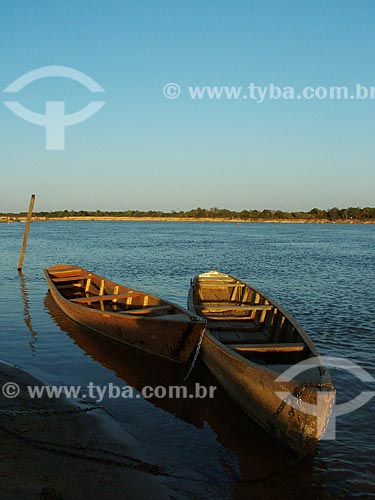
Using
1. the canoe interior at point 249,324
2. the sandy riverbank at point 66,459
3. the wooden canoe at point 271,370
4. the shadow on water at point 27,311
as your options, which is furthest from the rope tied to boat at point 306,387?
the shadow on water at point 27,311

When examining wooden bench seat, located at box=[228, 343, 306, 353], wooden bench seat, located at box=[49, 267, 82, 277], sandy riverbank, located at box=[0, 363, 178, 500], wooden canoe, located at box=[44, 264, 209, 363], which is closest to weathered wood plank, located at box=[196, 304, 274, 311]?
wooden canoe, located at box=[44, 264, 209, 363]

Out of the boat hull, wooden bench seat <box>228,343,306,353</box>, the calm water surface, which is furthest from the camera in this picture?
wooden bench seat <box>228,343,306,353</box>

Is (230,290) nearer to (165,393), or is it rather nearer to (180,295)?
(180,295)

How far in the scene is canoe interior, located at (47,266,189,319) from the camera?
1215cm

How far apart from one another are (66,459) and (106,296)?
8627 millimetres

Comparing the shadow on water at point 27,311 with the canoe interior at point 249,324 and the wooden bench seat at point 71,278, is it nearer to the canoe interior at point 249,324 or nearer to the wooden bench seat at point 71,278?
the wooden bench seat at point 71,278

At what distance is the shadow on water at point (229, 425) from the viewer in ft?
19.5

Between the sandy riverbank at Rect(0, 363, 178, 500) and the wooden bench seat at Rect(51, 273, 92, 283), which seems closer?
the sandy riverbank at Rect(0, 363, 178, 500)

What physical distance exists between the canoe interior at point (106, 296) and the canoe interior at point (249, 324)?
4.04ft

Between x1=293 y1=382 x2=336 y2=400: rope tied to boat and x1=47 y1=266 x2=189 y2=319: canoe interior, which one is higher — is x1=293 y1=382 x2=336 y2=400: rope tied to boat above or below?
above

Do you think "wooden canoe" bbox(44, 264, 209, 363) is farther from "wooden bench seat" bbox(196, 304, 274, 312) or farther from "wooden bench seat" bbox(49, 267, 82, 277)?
"wooden bench seat" bbox(49, 267, 82, 277)

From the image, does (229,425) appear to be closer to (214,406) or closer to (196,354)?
(214,406)

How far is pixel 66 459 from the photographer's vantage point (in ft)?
18.8

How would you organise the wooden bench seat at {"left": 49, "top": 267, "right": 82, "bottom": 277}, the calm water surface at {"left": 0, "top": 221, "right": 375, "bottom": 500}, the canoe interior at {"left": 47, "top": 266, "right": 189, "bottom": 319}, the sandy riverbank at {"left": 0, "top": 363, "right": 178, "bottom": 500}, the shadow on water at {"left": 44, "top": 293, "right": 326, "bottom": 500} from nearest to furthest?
the sandy riverbank at {"left": 0, "top": 363, "right": 178, "bottom": 500} → the shadow on water at {"left": 44, "top": 293, "right": 326, "bottom": 500} → the calm water surface at {"left": 0, "top": 221, "right": 375, "bottom": 500} → the canoe interior at {"left": 47, "top": 266, "right": 189, "bottom": 319} → the wooden bench seat at {"left": 49, "top": 267, "right": 82, "bottom": 277}
